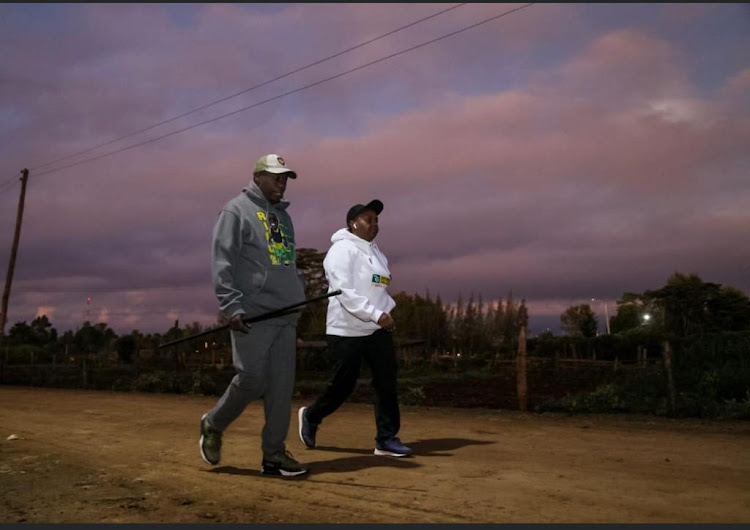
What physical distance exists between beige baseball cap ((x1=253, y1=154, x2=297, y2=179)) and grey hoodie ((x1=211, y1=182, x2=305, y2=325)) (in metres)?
0.16

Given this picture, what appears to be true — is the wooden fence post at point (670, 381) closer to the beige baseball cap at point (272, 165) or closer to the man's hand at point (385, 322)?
the man's hand at point (385, 322)

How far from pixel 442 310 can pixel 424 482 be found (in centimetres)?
7366

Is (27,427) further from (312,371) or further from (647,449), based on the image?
(312,371)

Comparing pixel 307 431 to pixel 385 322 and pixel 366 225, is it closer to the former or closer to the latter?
pixel 385 322

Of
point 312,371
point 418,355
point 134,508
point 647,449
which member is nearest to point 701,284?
point 418,355

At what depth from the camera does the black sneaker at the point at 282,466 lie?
4.69 metres

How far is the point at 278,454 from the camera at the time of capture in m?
4.76

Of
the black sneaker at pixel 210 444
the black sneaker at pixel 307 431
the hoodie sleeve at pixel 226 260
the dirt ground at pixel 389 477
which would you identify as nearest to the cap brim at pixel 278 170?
the hoodie sleeve at pixel 226 260

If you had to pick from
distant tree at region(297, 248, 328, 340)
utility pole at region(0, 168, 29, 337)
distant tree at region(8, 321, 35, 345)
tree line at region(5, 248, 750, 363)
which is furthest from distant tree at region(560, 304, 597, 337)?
distant tree at region(8, 321, 35, 345)

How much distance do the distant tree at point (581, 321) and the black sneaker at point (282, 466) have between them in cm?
5244

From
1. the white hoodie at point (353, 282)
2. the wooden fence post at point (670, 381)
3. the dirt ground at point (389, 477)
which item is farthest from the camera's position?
the wooden fence post at point (670, 381)

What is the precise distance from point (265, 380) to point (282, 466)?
59 cm

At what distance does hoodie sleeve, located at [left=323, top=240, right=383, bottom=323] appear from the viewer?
214 inches

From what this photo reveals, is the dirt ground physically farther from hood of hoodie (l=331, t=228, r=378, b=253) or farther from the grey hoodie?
hood of hoodie (l=331, t=228, r=378, b=253)
